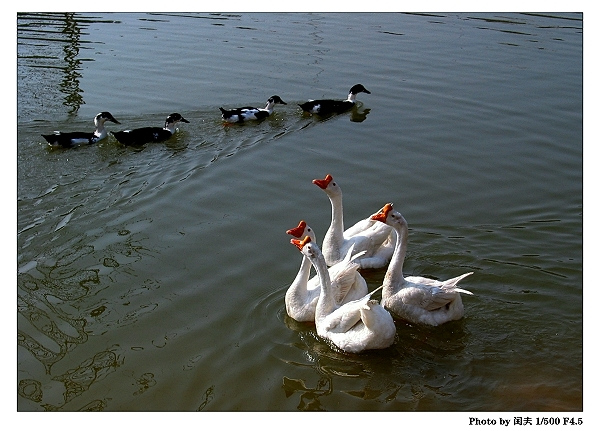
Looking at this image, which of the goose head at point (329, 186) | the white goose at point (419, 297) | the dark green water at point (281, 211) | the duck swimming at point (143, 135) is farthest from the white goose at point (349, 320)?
the duck swimming at point (143, 135)

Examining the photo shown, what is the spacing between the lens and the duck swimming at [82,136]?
37.3ft

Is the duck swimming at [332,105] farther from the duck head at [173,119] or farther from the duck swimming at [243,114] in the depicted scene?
the duck head at [173,119]

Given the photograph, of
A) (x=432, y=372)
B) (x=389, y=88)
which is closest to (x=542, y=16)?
(x=389, y=88)

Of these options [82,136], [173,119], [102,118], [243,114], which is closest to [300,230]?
[173,119]

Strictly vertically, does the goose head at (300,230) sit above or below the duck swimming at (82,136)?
above

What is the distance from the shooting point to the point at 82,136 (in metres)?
11.7

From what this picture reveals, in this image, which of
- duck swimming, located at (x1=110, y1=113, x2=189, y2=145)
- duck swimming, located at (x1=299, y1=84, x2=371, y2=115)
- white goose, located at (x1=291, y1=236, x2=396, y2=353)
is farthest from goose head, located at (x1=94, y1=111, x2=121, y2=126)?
white goose, located at (x1=291, y1=236, x2=396, y2=353)

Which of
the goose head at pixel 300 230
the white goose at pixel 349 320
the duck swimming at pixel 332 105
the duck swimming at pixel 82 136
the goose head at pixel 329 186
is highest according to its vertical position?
the duck swimming at pixel 332 105

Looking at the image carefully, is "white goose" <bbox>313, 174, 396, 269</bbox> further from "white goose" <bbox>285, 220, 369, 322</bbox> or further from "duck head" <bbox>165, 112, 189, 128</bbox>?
"duck head" <bbox>165, 112, 189, 128</bbox>

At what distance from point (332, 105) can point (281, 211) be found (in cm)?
462

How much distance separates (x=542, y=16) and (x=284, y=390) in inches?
631

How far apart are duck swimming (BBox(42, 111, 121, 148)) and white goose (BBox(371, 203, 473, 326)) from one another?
660 centimetres

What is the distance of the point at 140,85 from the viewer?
14273 mm

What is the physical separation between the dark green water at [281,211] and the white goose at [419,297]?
7.4 inches
